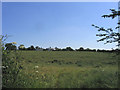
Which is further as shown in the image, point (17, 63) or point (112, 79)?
point (17, 63)

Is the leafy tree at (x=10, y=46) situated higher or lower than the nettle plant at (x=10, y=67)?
higher

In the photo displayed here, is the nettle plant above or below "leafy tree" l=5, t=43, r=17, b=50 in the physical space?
below

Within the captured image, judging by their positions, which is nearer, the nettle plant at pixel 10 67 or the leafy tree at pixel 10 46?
the nettle plant at pixel 10 67

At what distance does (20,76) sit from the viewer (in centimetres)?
338

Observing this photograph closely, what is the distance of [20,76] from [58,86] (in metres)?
1.09

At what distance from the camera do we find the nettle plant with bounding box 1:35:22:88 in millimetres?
3238

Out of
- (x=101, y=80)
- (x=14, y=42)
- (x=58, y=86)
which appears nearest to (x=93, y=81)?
(x=101, y=80)

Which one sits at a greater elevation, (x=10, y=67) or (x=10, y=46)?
(x=10, y=46)

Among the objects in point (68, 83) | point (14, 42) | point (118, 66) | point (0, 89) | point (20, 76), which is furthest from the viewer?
point (14, 42)

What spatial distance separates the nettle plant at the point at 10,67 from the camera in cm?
324

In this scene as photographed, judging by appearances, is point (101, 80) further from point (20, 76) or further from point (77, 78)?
point (20, 76)

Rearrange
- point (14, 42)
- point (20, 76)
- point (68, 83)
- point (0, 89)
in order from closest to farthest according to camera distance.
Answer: point (68, 83) → point (0, 89) → point (20, 76) → point (14, 42)

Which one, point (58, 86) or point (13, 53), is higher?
point (13, 53)

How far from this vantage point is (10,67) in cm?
341
